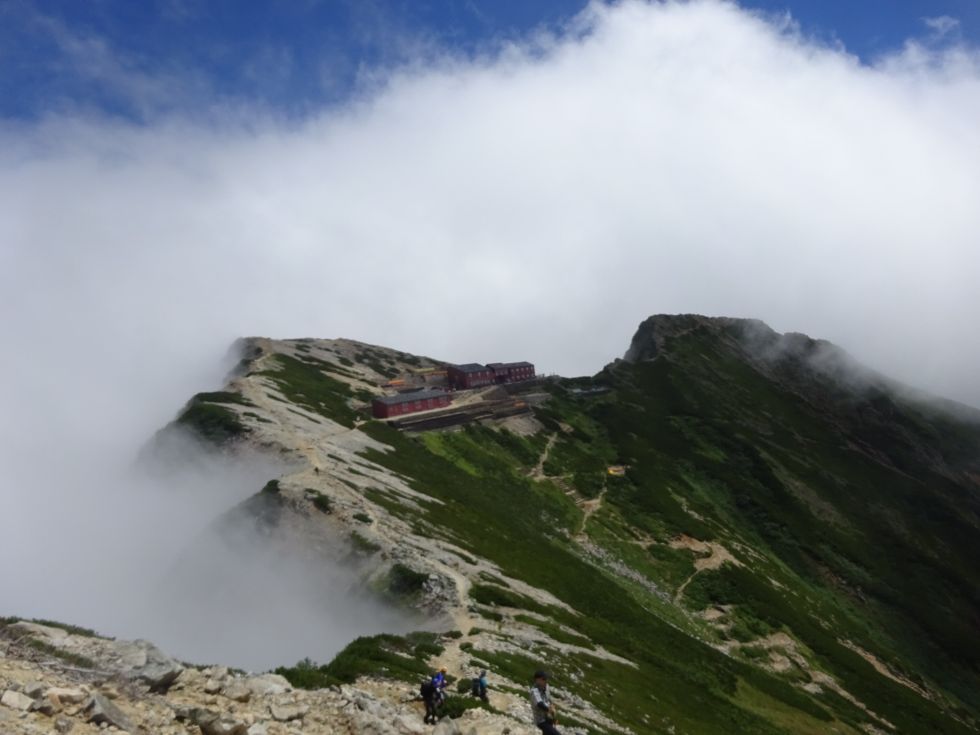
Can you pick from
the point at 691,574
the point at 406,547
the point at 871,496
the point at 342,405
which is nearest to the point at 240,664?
the point at 406,547

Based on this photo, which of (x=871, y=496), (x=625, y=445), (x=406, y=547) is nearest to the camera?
(x=406, y=547)

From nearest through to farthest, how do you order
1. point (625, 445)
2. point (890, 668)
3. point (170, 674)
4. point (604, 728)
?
1. point (170, 674)
2. point (604, 728)
3. point (890, 668)
4. point (625, 445)

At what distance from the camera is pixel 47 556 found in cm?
Answer: 8419

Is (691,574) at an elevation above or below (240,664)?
above

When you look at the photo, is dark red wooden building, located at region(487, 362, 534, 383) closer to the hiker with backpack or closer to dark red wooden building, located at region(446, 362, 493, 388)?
dark red wooden building, located at region(446, 362, 493, 388)

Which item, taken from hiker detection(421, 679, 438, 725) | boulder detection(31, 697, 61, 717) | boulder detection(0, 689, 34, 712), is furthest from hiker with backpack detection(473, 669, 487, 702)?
boulder detection(0, 689, 34, 712)

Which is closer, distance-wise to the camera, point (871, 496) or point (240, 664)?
point (240, 664)

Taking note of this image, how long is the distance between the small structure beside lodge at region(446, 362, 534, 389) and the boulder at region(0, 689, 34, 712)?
15903cm

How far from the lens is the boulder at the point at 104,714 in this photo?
1501cm

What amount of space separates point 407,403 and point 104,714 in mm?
115189

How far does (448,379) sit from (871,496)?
386ft

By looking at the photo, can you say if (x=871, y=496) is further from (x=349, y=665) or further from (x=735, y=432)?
(x=349, y=665)

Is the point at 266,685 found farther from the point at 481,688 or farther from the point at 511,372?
the point at 511,372

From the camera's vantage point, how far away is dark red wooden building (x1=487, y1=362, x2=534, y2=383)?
181m
